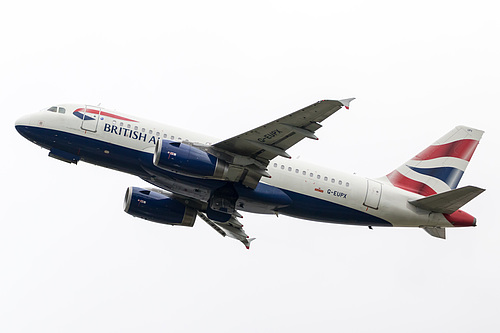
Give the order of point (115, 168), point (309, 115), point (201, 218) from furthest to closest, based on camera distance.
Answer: point (201, 218), point (115, 168), point (309, 115)

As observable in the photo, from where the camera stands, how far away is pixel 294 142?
36094mm

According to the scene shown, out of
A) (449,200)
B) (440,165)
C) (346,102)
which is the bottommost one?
(449,200)

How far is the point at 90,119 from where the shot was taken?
38000 millimetres

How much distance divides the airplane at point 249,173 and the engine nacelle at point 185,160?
0.05 meters

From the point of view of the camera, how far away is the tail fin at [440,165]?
1672 inches

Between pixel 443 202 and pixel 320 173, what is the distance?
22.9 feet

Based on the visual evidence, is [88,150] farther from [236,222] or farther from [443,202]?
[443,202]

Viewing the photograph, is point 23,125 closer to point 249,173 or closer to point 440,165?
point 249,173

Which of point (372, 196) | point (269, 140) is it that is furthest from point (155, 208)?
point (372, 196)

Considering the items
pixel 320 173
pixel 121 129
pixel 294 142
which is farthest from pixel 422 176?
pixel 121 129

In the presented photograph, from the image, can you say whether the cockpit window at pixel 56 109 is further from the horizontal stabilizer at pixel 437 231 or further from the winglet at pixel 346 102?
the horizontal stabilizer at pixel 437 231

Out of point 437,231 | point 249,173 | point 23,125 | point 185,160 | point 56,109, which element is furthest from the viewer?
point 437,231

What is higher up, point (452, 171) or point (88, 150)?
point (452, 171)

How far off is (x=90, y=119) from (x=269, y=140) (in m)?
9.83
